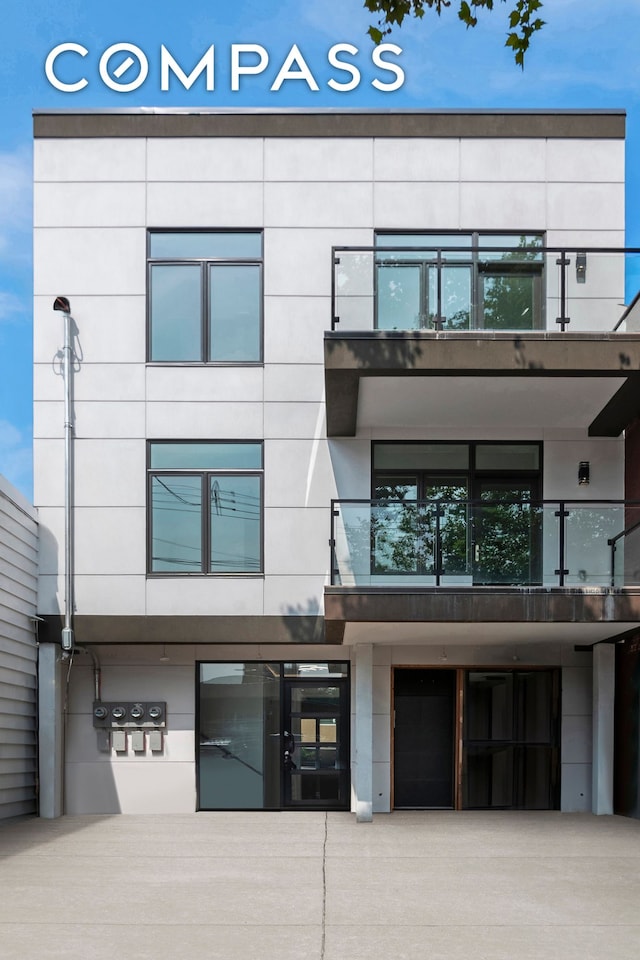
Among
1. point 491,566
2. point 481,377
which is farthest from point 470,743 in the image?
point 481,377

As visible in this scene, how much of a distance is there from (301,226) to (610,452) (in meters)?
5.50

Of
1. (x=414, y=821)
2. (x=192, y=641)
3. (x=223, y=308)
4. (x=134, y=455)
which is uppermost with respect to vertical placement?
(x=223, y=308)

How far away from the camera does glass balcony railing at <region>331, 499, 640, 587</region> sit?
44.2 ft

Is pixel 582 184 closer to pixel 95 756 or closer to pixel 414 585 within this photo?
pixel 414 585

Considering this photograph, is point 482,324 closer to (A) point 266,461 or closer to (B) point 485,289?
(B) point 485,289

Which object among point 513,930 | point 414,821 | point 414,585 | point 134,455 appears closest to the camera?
point 513,930

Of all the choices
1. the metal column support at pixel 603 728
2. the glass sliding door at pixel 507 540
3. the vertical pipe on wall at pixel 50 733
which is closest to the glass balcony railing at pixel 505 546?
the glass sliding door at pixel 507 540

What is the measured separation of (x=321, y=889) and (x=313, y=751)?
600cm

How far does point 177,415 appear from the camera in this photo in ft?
53.1

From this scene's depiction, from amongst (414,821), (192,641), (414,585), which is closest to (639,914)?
(414,585)

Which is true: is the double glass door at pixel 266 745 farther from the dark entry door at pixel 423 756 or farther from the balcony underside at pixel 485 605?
the balcony underside at pixel 485 605

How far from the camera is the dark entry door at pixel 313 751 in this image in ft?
53.4

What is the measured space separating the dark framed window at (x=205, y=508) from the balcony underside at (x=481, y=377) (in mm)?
1537

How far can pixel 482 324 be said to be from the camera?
14.0m
